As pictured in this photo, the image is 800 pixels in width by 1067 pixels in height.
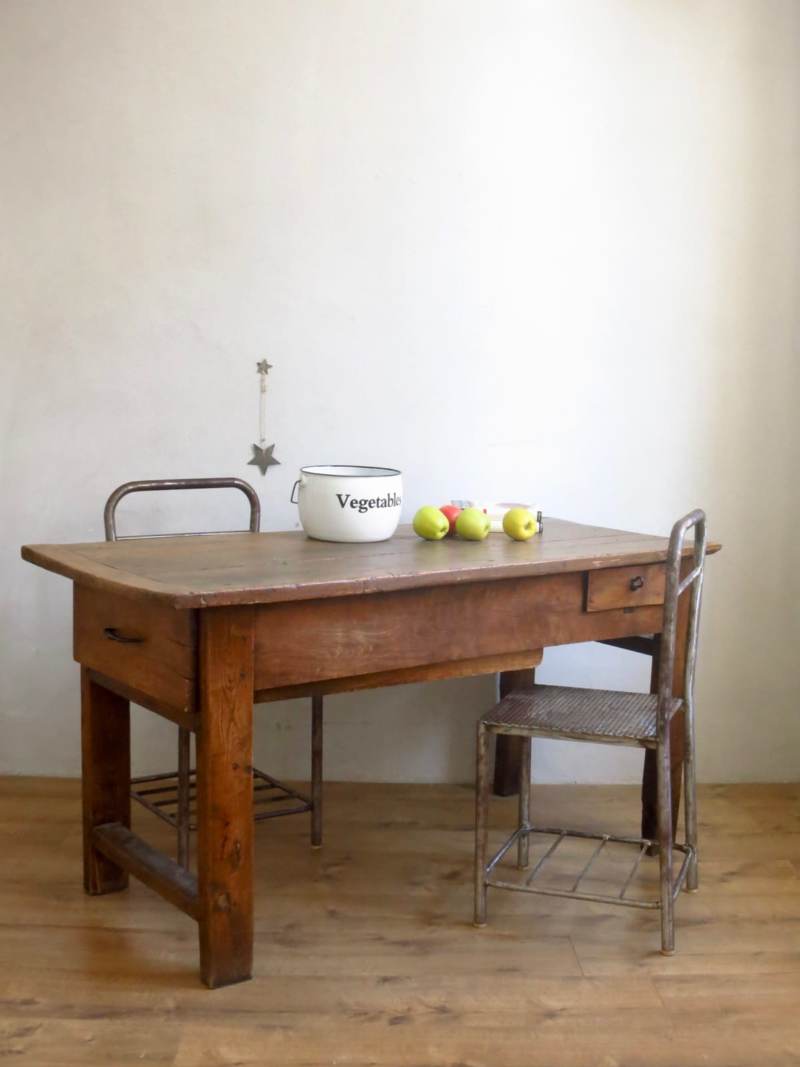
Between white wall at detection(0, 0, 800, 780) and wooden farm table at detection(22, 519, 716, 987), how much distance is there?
702 millimetres

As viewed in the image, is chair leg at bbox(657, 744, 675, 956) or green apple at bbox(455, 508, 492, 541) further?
green apple at bbox(455, 508, 492, 541)

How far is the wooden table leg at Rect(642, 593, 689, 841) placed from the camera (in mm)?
2779

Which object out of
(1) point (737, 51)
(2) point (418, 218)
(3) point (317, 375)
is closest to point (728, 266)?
(1) point (737, 51)

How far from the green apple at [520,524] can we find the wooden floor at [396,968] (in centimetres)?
77

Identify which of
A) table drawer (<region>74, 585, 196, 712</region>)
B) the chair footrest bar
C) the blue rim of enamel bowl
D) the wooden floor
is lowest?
the wooden floor

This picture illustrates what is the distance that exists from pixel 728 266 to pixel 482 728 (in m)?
1.65

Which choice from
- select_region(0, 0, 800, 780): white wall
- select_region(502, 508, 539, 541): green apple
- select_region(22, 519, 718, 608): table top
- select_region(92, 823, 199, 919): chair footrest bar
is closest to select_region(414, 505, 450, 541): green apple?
select_region(22, 519, 718, 608): table top

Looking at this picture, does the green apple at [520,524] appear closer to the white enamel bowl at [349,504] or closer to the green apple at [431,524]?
the green apple at [431,524]

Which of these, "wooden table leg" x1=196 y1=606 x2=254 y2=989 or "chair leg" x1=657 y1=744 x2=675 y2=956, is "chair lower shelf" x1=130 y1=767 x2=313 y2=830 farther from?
"chair leg" x1=657 y1=744 x2=675 y2=956

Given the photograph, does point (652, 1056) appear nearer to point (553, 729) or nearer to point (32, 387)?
point (553, 729)

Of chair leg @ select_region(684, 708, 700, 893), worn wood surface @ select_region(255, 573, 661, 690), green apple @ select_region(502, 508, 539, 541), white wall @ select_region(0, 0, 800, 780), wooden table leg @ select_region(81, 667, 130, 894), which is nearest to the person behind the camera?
worn wood surface @ select_region(255, 573, 661, 690)

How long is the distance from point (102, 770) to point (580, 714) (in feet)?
3.28

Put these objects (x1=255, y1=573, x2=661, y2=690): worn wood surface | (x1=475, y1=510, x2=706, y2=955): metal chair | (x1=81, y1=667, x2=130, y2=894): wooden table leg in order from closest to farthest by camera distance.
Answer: (x1=255, y1=573, x2=661, y2=690): worn wood surface < (x1=475, y1=510, x2=706, y2=955): metal chair < (x1=81, y1=667, x2=130, y2=894): wooden table leg

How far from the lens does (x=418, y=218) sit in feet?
10.8
